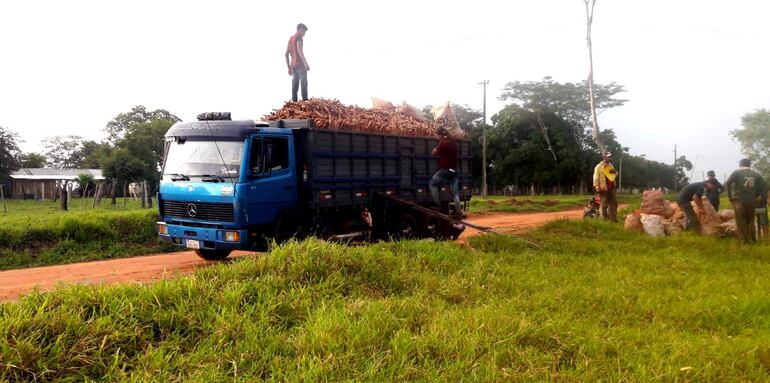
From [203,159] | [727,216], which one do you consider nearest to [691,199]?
[727,216]

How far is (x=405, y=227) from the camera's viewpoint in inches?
410

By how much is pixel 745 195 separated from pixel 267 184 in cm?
897

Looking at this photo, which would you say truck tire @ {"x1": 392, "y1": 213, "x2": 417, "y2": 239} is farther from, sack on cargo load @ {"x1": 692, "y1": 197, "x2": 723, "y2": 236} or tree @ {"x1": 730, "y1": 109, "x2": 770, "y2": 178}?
tree @ {"x1": 730, "y1": 109, "x2": 770, "y2": 178}

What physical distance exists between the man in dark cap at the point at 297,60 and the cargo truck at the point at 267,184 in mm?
2496

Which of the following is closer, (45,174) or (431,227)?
(431,227)

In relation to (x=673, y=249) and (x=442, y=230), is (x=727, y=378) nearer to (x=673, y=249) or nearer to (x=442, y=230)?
(x=673, y=249)

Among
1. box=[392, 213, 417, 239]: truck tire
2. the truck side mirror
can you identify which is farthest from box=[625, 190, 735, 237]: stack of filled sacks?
the truck side mirror

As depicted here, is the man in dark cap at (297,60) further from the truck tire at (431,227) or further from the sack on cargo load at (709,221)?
the sack on cargo load at (709,221)

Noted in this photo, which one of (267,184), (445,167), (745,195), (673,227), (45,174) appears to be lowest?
(673,227)

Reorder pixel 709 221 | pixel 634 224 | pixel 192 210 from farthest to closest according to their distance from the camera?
pixel 634 224
pixel 709 221
pixel 192 210

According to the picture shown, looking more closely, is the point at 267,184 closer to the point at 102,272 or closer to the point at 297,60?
the point at 102,272

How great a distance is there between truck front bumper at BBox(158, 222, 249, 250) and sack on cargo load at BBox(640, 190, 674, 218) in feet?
30.7

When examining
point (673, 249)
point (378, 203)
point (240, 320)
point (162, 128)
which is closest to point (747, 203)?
point (673, 249)

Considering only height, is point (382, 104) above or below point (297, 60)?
below
